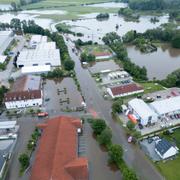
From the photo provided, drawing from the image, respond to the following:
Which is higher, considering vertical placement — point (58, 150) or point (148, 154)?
point (58, 150)

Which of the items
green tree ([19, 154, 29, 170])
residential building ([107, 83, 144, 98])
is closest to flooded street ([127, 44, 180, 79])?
residential building ([107, 83, 144, 98])

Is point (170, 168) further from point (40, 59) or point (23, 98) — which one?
point (40, 59)

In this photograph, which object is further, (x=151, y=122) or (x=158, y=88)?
(x=158, y=88)

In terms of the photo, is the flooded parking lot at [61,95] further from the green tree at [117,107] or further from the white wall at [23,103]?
the green tree at [117,107]

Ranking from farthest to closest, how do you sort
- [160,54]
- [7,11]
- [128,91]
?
[7,11] < [160,54] < [128,91]

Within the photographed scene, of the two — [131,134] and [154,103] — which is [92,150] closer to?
[131,134]

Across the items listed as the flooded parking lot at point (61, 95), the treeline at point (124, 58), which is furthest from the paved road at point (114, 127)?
the treeline at point (124, 58)

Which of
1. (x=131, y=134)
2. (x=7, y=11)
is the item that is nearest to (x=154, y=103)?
(x=131, y=134)

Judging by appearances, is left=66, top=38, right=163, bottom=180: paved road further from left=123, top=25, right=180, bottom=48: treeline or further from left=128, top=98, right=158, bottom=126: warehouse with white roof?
left=123, top=25, right=180, bottom=48: treeline
